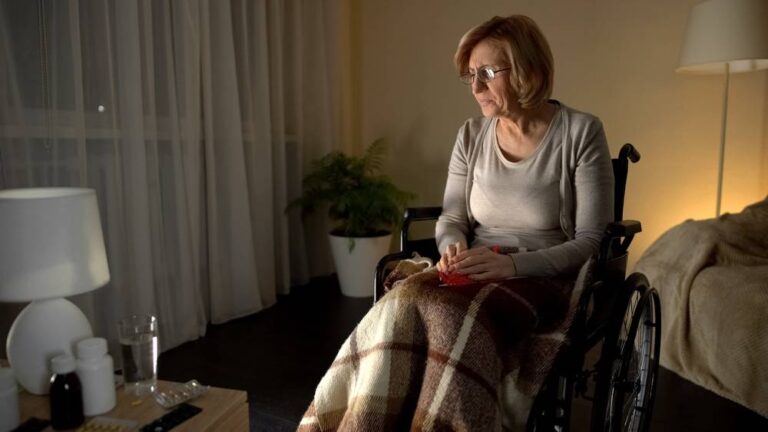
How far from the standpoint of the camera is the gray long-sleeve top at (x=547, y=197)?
1269 mm

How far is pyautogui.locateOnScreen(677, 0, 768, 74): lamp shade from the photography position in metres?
2.26

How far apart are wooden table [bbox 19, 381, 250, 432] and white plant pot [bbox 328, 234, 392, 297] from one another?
193cm

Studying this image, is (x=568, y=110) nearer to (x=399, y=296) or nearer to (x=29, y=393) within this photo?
(x=399, y=296)

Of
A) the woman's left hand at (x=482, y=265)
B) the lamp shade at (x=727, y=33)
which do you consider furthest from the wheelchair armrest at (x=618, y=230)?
the lamp shade at (x=727, y=33)

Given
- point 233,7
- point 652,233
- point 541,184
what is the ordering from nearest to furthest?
point 541,184
point 233,7
point 652,233

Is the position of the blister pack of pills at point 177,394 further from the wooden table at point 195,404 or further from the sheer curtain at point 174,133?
the sheer curtain at point 174,133

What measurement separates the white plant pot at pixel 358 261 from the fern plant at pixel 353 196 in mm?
72

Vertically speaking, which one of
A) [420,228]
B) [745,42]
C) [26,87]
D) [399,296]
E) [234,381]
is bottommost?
[234,381]

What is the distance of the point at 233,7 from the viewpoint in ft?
8.71

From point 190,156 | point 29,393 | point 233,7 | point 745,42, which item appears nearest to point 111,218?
point 190,156

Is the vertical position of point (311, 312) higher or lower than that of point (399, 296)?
lower

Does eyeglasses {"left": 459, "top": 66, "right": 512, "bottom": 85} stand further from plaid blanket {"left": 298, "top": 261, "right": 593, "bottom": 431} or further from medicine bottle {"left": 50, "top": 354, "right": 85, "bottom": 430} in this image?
medicine bottle {"left": 50, "top": 354, "right": 85, "bottom": 430}

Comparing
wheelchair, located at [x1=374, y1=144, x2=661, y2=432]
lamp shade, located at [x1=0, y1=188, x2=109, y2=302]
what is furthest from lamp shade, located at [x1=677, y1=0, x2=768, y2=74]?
lamp shade, located at [x1=0, y1=188, x2=109, y2=302]

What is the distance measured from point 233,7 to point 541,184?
1992 millimetres
